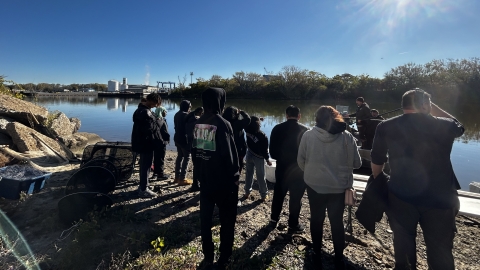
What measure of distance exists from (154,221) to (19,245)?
134cm

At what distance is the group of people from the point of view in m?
1.75

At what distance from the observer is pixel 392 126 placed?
1.91 meters

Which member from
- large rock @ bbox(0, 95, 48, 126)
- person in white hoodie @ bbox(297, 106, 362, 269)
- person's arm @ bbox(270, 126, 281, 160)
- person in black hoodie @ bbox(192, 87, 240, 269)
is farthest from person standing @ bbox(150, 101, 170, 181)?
large rock @ bbox(0, 95, 48, 126)

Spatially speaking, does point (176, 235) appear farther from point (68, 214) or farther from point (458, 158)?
point (458, 158)

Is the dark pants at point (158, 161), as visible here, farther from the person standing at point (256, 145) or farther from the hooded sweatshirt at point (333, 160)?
the hooded sweatshirt at point (333, 160)

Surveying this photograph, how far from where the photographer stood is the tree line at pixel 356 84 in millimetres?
36375

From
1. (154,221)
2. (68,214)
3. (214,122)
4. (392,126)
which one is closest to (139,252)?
(154,221)

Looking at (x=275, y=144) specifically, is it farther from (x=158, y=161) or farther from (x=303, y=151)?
(x=158, y=161)

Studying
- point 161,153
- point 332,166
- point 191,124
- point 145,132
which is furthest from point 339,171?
point 161,153

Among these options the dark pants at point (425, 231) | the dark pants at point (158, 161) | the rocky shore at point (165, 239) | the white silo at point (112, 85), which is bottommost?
the rocky shore at point (165, 239)

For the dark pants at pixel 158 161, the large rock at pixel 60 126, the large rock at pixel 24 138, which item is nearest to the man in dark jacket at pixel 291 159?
the dark pants at pixel 158 161

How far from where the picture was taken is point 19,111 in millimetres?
6730

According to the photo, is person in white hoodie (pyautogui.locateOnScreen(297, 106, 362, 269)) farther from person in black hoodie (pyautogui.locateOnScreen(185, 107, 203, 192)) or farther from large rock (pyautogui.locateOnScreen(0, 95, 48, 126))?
large rock (pyautogui.locateOnScreen(0, 95, 48, 126))

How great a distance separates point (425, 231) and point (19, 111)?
9.09 m
